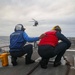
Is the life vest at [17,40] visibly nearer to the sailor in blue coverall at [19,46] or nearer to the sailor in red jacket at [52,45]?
the sailor in blue coverall at [19,46]

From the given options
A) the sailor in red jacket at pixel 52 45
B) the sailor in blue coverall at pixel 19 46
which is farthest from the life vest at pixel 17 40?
the sailor in red jacket at pixel 52 45

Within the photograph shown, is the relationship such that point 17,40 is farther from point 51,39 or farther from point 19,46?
point 51,39

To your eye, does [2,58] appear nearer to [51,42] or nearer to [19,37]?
[19,37]

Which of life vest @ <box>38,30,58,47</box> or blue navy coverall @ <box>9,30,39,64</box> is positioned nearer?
life vest @ <box>38,30,58,47</box>

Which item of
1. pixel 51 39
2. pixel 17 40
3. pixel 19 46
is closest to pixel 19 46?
pixel 19 46

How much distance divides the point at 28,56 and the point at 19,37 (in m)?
0.79

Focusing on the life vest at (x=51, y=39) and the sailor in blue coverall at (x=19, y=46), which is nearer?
the life vest at (x=51, y=39)

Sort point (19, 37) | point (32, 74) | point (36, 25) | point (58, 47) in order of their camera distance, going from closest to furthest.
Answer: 1. point (32, 74)
2. point (58, 47)
3. point (19, 37)
4. point (36, 25)

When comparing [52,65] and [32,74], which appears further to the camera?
[52,65]

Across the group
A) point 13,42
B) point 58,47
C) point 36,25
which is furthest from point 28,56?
point 36,25

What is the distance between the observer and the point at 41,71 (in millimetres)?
7414

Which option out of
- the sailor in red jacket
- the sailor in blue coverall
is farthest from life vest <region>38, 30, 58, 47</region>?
the sailor in blue coverall

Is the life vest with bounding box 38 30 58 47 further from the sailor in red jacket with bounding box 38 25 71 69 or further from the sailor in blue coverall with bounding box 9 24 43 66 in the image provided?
the sailor in blue coverall with bounding box 9 24 43 66

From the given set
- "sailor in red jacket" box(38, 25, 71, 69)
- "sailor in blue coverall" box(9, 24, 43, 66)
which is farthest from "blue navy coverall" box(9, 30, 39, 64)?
"sailor in red jacket" box(38, 25, 71, 69)
